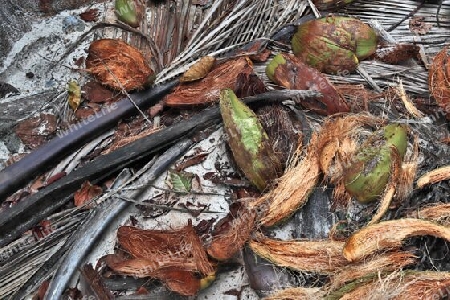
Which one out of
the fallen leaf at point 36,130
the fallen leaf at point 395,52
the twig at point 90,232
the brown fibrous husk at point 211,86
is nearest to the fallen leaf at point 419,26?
the fallen leaf at point 395,52

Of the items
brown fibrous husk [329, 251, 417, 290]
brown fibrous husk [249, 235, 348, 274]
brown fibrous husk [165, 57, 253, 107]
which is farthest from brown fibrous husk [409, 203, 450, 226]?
brown fibrous husk [165, 57, 253, 107]

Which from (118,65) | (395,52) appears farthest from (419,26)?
(118,65)

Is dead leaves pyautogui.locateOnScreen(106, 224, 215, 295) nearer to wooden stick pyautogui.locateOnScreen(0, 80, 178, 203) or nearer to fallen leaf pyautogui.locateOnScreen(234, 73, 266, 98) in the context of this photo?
wooden stick pyautogui.locateOnScreen(0, 80, 178, 203)

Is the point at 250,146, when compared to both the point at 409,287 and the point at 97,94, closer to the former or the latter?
the point at 409,287

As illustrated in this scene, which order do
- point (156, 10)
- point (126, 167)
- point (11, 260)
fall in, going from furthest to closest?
1. point (156, 10)
2. point (126, 167)
3. point (11, 260)

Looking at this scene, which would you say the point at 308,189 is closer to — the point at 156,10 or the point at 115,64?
the point at 115,64

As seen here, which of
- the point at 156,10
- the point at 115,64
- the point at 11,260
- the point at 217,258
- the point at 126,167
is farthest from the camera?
the point at 156,10

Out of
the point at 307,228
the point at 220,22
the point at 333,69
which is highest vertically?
the point at 220,22

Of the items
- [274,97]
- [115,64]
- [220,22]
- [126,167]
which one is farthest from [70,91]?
[274,97]
